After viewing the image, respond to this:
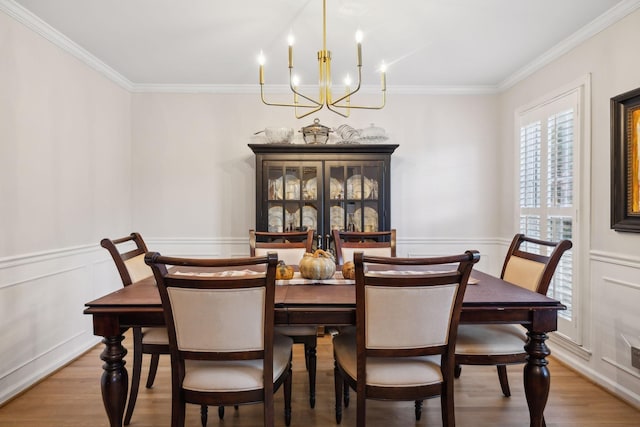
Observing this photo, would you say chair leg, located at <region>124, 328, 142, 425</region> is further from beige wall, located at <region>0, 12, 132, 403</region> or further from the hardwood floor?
beige wall, located at <region>0, 12, 132, 403</region>

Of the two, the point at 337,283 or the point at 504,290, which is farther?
the point at 337,283

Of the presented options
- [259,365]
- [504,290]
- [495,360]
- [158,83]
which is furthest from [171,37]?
[495,360]

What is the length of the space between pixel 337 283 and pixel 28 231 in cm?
208

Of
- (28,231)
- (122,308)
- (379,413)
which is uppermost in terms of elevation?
(28,231)

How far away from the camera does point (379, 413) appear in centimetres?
214

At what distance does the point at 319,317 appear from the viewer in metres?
1.59

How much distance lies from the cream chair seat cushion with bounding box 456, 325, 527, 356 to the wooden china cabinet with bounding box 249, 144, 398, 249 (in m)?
1.60

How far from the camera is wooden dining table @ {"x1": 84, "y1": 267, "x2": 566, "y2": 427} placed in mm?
1587

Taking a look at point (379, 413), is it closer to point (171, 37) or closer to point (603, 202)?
point (603, 202)

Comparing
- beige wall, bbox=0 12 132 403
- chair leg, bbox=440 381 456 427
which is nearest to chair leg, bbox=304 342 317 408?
chair leg, bbox=440 381 456 427

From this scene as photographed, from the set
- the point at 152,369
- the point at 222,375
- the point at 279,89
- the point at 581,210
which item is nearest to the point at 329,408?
the point at 222,375

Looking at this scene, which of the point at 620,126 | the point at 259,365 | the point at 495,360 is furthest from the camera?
the point at 620,126

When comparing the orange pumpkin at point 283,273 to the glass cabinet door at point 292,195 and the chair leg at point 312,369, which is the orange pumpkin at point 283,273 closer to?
the chair leg at point 312,369

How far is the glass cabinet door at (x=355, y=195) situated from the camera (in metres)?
3.52
